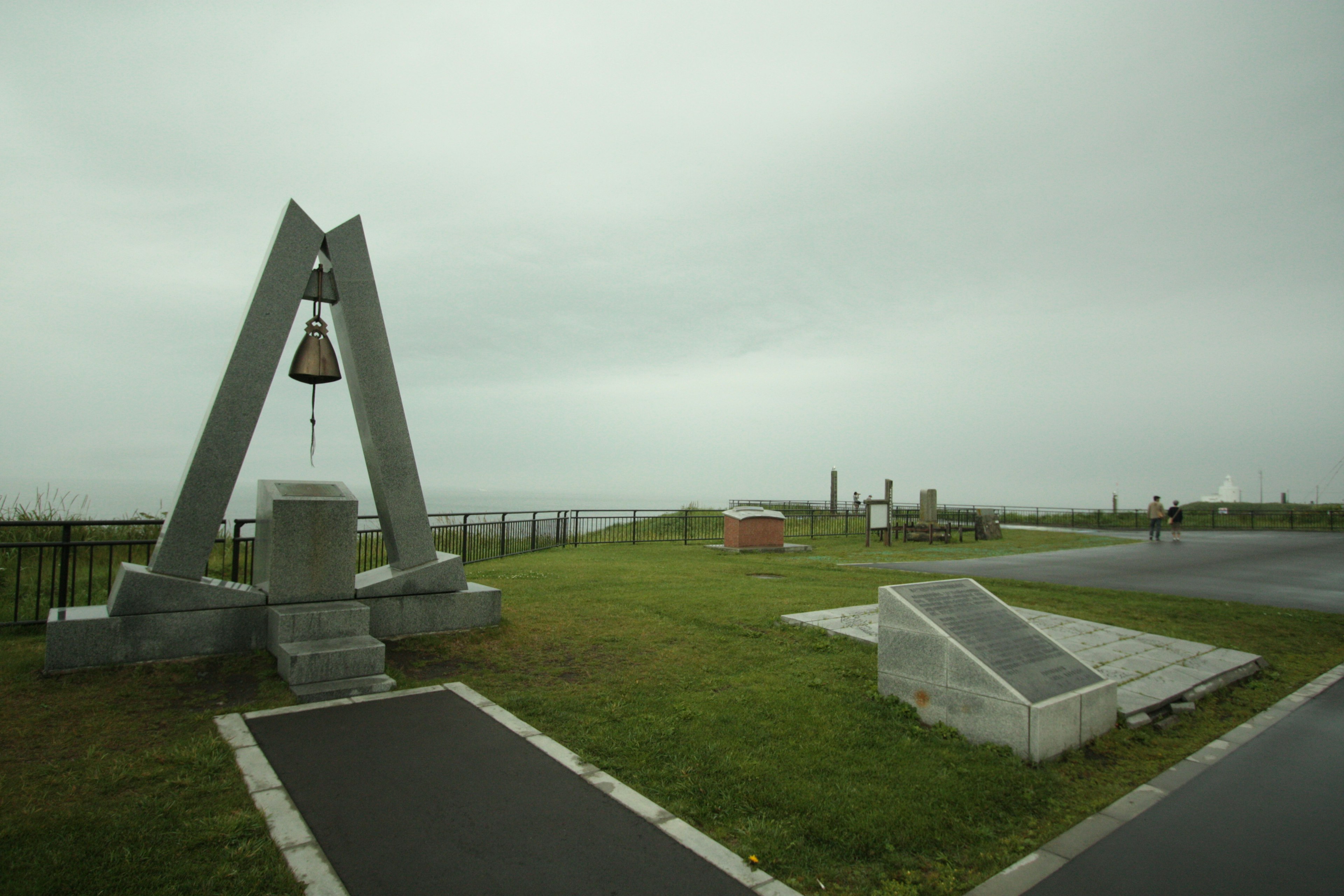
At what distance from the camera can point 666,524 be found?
26.1 meters

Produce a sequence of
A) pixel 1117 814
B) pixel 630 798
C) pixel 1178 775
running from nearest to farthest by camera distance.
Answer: pixel 630 798
pixel 1117 814
pixel 1178 775

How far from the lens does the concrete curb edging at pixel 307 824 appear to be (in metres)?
3.06

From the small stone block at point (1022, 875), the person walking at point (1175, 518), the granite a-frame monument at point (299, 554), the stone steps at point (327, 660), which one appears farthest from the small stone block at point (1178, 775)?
the person walking at point (1175, 518)

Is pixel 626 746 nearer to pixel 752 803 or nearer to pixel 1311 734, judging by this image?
pixel 752 803

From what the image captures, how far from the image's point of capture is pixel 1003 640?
535 cm

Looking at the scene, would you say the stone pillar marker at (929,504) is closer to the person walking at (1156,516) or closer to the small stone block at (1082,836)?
the person walking at (1156,516)

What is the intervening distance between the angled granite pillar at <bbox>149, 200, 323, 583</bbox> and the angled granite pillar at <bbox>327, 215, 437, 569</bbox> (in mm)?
439

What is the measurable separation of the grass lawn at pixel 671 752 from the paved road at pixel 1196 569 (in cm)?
383

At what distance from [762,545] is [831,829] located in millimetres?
16148

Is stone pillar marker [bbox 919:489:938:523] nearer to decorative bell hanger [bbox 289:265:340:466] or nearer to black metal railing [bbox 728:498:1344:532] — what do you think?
black metal railing [bbox 728:498:1344:532]

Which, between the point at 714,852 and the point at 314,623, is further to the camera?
the point at 314,623

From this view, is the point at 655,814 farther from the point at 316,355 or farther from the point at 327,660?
the point at 316,355

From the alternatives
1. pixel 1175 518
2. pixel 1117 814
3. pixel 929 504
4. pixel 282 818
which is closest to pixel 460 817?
pixel 282 818

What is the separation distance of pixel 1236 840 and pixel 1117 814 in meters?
0.55
